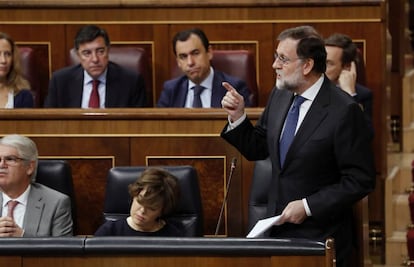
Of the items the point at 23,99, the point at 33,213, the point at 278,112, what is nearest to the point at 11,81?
the point at 23,99

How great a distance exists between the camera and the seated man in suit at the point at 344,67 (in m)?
3.64

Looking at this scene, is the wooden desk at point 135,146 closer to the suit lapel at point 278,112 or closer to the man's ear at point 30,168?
the man's ear at point 30,168

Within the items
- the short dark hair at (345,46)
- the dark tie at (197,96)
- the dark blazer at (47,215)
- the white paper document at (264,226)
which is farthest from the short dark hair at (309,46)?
the dark tie at (197,96)

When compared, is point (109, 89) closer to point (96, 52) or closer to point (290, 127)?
point (96, 52)

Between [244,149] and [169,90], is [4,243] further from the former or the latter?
[169,90]

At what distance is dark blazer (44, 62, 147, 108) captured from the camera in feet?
12.6

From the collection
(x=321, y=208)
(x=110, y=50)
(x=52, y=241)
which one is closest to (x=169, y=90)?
(x=110, y=50)

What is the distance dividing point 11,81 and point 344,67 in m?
1.11

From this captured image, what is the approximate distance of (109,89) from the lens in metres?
3.84

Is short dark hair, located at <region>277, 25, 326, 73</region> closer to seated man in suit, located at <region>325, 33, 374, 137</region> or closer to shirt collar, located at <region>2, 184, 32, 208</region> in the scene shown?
shirt collar, located at <region>2, 184, 32, 208</region>

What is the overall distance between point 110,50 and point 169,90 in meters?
0.37

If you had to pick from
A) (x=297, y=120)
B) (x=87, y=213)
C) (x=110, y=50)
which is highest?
(x=110, y=50)

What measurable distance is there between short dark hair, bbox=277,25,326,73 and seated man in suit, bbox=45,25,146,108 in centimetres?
125

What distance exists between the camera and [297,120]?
8.82 ft
